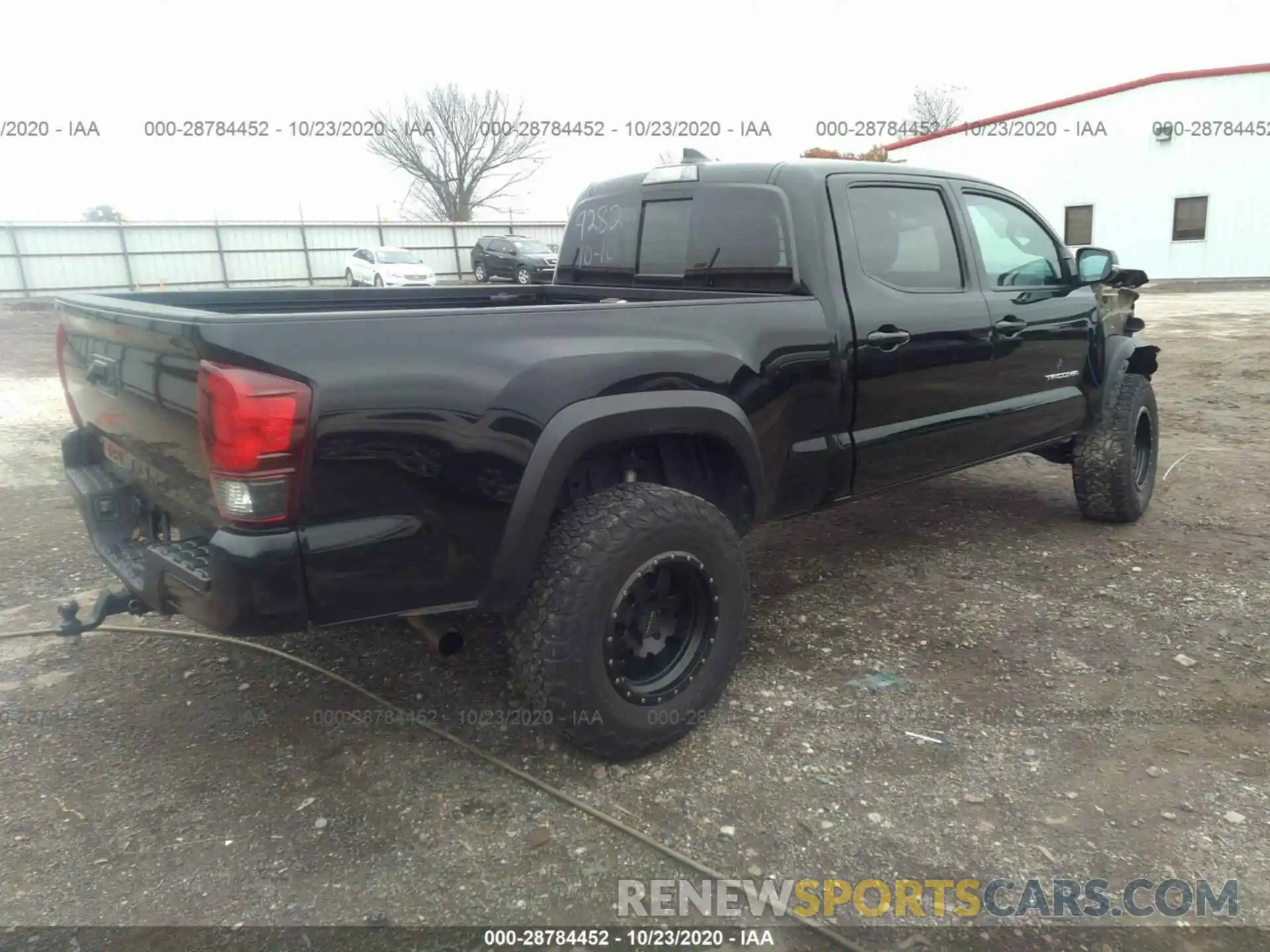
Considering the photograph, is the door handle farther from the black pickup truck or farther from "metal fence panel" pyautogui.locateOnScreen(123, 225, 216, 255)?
"metal fence panel" pyautogui.locateOnScreen(123, 225, 216, 255)

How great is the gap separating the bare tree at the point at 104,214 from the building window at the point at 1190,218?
28952 millimetres

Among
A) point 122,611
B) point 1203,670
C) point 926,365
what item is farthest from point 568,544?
point 1203,670

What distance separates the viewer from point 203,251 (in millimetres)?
26297

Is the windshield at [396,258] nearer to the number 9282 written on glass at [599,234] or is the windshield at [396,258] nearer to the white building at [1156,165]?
the white building at [1156,165]

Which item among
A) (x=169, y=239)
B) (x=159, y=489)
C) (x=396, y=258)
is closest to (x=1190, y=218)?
(x=396, y=258)

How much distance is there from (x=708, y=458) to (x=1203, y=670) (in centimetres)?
201

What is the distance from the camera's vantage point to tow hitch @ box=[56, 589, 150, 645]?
2621 mm

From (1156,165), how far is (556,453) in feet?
83.2

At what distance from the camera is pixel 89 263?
80.1ft

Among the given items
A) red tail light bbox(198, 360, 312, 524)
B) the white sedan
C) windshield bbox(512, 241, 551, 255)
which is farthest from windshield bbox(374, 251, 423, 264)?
red tail light bbox(198, 360, 312, 524)

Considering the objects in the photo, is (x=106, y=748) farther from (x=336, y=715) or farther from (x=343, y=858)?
(x=343, y=858)

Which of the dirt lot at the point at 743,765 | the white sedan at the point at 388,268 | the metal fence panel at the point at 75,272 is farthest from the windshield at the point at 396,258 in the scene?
the dirt lot at the point at 743,765

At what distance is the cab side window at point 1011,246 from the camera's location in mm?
4078

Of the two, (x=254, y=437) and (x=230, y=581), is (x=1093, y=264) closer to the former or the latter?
(x=254, y=437)
